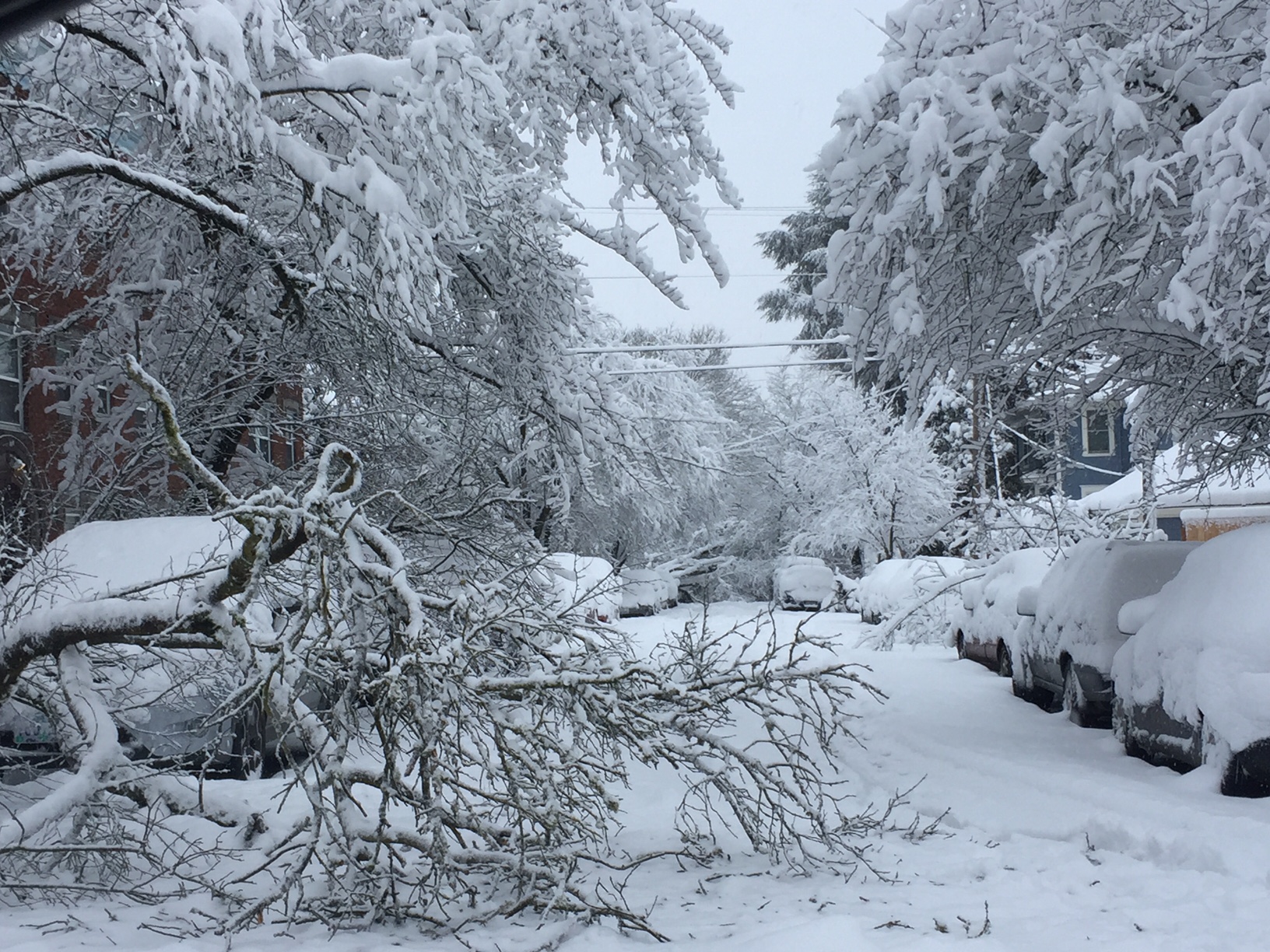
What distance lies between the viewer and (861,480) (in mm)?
39188

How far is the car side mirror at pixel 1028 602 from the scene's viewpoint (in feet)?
36.2

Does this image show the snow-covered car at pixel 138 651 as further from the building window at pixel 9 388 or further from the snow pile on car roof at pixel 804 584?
the snow pile on car roof at pixel 804 584

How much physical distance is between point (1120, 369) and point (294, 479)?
7.95 meters

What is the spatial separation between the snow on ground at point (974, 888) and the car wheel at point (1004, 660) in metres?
5.50

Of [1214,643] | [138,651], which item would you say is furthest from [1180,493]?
[138,651]

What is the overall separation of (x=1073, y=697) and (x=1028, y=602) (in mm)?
1608

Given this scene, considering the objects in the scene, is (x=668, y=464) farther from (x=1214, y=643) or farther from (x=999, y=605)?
(x=1214, y=643)

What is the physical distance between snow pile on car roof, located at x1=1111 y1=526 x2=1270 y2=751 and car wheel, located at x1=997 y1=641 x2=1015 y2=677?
5482 millimetres

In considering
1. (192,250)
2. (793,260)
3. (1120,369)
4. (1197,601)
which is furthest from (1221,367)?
(793,260)

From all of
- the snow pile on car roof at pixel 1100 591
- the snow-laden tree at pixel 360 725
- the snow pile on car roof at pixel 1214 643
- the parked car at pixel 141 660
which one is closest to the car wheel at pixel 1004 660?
the snow pile on car roof at pixel 1100 591

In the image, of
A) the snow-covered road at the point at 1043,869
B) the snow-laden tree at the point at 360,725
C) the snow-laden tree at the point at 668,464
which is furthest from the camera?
the snow-laden tree at the point at 668,464

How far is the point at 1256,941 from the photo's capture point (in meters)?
4.45

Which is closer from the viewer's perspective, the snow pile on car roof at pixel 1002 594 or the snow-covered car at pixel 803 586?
the snow pile on car roof at pixel 1002 594

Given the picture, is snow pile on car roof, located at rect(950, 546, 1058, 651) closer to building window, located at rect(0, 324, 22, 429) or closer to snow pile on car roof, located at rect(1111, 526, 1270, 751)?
snow pile on car roof, located at rect(1111, 526, 1270, 751)
